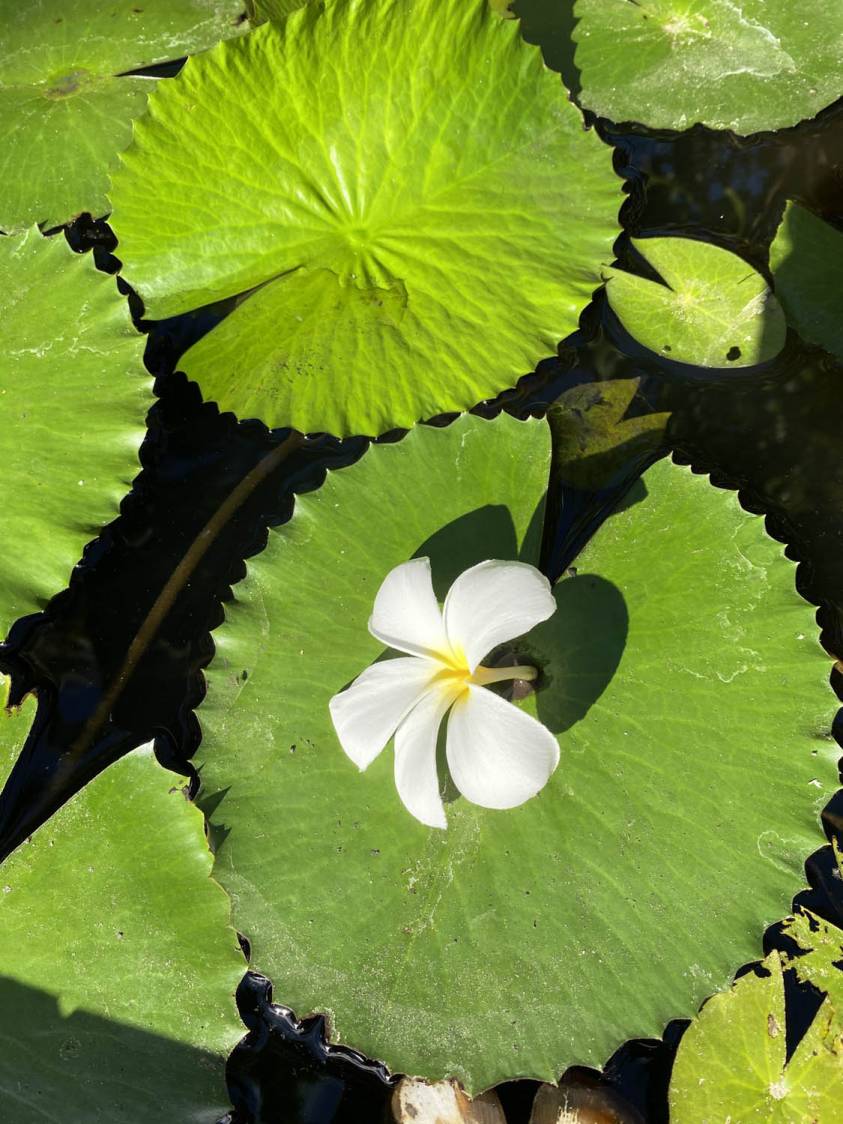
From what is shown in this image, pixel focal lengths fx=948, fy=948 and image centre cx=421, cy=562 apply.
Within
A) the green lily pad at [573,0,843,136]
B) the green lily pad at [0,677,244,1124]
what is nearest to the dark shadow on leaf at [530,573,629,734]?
the green lily pad at [0,677,244,1124]

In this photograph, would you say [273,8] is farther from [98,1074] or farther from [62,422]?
[98,1074]

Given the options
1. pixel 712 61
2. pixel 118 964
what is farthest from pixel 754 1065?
pixel 712 61

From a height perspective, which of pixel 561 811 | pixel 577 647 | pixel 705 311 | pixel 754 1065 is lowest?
pixel 754 1065

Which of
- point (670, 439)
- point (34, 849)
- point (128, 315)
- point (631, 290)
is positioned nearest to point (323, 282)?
point (128, 315)

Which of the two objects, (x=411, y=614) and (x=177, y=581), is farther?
(x=177, y=581)

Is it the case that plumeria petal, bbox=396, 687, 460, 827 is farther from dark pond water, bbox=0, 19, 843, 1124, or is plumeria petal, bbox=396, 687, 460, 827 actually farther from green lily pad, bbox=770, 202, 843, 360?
green lily pad, bbox=770, 202, 843, 360

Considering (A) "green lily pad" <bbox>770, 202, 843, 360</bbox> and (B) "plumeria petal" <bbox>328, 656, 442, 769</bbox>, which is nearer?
(B) "plumeria petal" <bbox>328, 656, 442, 769</bbox>
